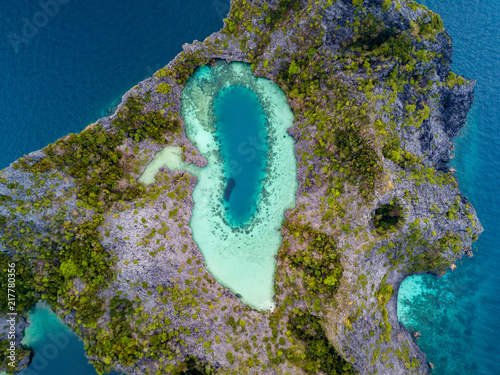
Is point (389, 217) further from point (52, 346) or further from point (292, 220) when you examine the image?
point (52, 346)

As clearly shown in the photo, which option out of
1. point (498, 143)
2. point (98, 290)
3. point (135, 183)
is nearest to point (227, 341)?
point (98, 290)

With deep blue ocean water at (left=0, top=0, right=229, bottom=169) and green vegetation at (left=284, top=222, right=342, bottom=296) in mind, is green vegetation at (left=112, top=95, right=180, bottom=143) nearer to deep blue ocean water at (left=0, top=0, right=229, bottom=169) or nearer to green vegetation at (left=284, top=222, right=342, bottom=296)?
deep blue ocean water at (left=0, top=0, right=229, bottom=169)

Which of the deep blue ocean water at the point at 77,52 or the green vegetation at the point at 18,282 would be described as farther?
the deep blue ocean water at the point at 77,52

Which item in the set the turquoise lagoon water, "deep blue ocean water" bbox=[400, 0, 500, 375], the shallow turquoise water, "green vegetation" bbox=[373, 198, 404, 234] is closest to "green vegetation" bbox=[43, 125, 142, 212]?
the turquoise lagoon water

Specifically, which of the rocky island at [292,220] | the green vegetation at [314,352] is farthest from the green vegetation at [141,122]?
the green vegetation at [314,352]

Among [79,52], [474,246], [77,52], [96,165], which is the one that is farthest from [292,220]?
[77,52]

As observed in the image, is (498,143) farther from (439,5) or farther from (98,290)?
(98,290)

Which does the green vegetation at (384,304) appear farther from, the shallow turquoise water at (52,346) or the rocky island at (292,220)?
the shallow turquoise water at (52,346)
